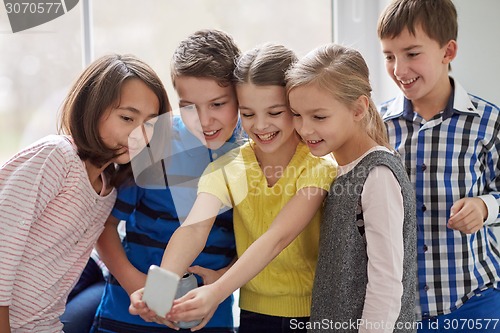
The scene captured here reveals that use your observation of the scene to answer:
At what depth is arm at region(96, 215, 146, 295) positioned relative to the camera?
114 centimetres

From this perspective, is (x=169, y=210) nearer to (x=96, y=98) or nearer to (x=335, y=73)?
(x=96, y=98)

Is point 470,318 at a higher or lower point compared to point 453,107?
lower

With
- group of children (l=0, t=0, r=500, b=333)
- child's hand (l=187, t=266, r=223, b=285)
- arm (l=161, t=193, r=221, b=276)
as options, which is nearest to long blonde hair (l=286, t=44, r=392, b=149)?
group of children (l=0, t=0, r=500, b=333)

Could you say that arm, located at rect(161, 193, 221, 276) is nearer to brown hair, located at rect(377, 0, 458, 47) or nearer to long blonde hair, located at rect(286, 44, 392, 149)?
long blonde hair, located at rect(286, 44, 392, 149)

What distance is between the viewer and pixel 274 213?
109cm

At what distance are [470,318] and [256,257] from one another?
20.8 inches

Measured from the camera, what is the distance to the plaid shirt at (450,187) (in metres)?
1.24

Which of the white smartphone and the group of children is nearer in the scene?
the white smartphone

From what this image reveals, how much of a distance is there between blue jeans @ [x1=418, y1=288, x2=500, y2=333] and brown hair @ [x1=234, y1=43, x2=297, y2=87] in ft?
1.92

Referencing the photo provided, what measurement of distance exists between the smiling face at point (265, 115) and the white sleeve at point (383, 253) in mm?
183

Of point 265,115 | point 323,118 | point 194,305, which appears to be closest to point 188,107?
point 265,115

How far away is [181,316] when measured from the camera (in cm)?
90

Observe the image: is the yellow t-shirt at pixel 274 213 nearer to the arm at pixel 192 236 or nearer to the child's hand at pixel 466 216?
the arm at pixel 192 236

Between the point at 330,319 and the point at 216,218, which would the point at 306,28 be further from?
the point at 330,319
